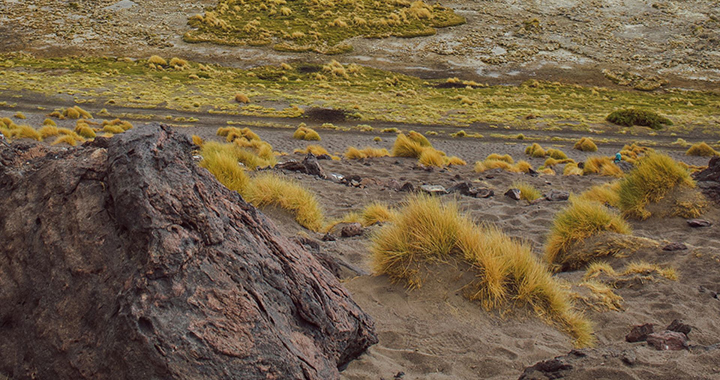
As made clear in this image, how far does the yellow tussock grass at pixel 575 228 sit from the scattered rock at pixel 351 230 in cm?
254

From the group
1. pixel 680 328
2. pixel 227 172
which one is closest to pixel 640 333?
pixel 680 328

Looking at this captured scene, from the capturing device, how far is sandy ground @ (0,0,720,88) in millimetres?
58969

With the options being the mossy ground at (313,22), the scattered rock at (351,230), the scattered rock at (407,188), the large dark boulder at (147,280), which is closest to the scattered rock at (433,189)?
the scattered rock at (407,188)

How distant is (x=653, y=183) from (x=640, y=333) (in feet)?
18.8

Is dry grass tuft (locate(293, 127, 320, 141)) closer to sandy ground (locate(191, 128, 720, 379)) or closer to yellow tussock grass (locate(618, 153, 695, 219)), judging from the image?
sandy ground (locate(191, 128, 720, 379))

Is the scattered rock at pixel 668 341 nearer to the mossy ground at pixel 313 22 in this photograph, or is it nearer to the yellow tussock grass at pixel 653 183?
the yellow tussock grass at pixel 653 183

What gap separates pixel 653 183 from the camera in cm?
984

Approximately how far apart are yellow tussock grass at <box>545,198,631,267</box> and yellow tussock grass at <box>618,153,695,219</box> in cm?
158

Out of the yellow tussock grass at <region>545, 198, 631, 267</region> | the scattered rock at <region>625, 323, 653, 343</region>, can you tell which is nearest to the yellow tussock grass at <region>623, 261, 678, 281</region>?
the yellow tussock grass at <region>545, 198, 631, 267</region>

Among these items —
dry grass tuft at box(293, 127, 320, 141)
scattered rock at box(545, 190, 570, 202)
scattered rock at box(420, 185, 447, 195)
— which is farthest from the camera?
dry grass tuft at box(293, 127, 320, 141)

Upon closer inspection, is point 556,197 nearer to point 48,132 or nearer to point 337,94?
point 48,132

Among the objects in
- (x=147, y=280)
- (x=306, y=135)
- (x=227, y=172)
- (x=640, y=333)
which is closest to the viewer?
(x=147, y=280)

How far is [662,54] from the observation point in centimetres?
6369

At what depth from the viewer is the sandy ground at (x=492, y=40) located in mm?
58969
